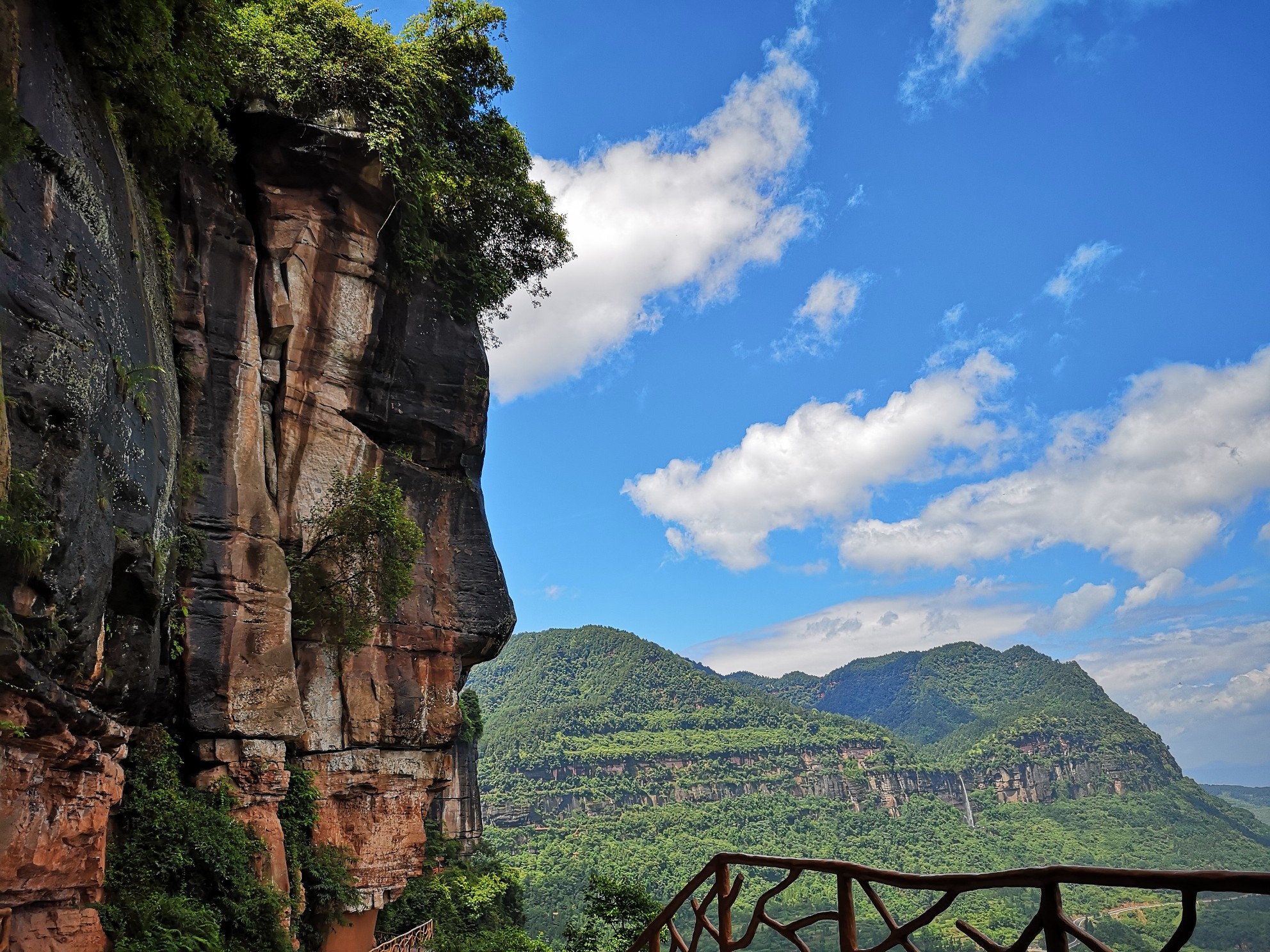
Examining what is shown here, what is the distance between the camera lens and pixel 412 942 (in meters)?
18.2

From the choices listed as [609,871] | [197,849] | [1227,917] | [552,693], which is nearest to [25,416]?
[197,849]

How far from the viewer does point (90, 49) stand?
792 centimetres

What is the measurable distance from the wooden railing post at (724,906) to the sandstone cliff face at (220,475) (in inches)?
220

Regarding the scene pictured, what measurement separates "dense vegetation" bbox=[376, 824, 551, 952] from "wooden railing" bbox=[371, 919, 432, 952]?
26cm

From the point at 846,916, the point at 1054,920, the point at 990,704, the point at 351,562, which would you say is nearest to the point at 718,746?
the point at 990,704

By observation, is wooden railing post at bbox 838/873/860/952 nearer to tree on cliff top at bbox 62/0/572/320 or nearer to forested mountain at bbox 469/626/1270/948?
tree on cliff top at bbox 62/0/572/320

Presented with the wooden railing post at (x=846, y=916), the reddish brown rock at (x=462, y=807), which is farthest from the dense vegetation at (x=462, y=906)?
the wooden railing post at (x=846, y=916)

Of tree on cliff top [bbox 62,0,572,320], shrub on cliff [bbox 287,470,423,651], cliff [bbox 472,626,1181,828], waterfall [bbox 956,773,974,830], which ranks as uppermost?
tree on cliff top [bbox 62,0,572,320]

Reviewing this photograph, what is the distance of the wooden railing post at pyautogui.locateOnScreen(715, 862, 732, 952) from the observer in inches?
187

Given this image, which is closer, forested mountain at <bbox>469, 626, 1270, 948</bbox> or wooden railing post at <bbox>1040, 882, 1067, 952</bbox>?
wooden railing post at <bbox>1040, 882, 1067, 952</bbox>

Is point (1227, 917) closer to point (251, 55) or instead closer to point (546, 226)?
point (546, 226)

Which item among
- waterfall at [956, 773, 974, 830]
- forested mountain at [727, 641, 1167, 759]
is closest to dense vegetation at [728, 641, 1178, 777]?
forested mountain at [727, 641, 1167, 759]

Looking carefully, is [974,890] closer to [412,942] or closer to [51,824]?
[51,824]

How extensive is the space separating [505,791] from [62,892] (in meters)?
78.0
